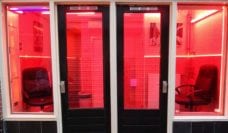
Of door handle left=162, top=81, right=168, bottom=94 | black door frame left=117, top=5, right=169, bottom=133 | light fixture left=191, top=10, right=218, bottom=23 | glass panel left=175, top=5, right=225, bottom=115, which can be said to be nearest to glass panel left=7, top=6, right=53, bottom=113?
black door frame left=117, top=5, right=169, bottom=133

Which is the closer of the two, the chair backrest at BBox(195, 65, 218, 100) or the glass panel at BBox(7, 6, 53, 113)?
the glass panel at BBox(7, 6, 53, 113)

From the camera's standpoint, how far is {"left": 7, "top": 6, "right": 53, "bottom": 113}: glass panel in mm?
2973

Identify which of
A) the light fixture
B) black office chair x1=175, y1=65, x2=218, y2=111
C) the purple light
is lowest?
black office chair x1=175, y1=65, x2=218, y2=111

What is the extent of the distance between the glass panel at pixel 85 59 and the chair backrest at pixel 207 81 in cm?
165

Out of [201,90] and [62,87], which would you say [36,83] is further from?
[201,90]

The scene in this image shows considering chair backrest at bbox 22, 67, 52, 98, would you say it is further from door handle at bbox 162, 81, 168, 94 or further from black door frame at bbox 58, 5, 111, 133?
door handle at bbox 162, 81, 168, 94

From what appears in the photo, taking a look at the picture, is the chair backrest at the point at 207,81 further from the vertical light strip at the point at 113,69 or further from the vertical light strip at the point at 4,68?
the vertical light strip at the point at 4,68

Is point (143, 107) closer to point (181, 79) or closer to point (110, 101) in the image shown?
point (110, 101)

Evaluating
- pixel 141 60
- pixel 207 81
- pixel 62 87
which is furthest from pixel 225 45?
pixel 62 87

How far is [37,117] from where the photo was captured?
9.51ft

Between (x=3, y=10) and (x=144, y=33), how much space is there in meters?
1.89

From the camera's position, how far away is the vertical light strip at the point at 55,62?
9.00 ft

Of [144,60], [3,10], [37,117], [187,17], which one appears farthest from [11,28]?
[187,17]

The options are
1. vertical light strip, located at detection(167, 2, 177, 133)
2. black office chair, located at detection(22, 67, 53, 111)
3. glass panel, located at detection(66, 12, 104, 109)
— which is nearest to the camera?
vertical light strip, located at detection(167, 2, 177, 133)
